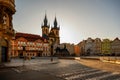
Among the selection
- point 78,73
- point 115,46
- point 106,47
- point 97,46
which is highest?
point 97,46

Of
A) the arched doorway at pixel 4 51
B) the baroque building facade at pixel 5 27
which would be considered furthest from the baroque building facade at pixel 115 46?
the arched doorway at pixel 4 51

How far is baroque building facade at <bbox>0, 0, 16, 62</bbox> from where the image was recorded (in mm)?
31752

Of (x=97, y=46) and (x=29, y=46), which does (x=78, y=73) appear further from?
(x=97, y=46)

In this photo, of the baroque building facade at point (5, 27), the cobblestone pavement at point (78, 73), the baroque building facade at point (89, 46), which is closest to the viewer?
the cobblestone pavement at point (78, 73)

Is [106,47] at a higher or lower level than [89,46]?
lower

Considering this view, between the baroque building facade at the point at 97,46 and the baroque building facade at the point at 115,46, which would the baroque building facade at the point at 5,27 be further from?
the baroque building facade at the point at 97,46

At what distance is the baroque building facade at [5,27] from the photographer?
104 ft

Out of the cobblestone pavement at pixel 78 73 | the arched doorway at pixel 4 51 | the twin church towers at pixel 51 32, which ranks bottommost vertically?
the cobblestone pavement at pixel 78 73

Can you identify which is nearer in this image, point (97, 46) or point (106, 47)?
point (106, 47)

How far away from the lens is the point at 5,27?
3200 cm

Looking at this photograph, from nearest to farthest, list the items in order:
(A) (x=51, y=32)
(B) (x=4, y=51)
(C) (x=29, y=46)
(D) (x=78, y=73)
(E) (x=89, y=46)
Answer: (D) (x=78, y=73) → (B) (x=4, y=51) → (C) (x=29, y=46) → (A) (x=51, y=32) → (E) (x=89, y=46)

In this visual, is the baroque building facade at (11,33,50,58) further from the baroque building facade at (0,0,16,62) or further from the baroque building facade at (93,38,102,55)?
the baroque building facade at (0,0,16,62)

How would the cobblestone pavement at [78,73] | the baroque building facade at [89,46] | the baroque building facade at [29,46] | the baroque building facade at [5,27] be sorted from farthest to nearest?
the baroque building facade at [89,46] → the baroque building facade at [29,46] → the baroque building facade at [5,27] → the cobblestone pavement at [78,73]

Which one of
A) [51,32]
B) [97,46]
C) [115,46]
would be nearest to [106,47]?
[115,46]
